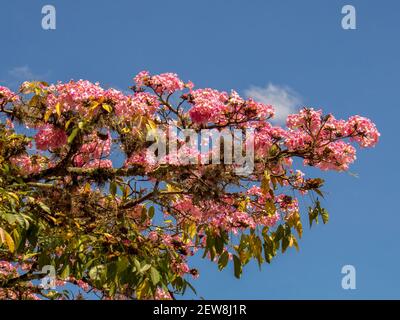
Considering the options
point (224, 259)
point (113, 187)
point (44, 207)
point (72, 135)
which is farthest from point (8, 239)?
point (224, 259)

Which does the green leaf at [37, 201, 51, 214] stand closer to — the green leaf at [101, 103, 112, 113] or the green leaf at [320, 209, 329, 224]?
the green leaf at [101, 103, 112, 113]

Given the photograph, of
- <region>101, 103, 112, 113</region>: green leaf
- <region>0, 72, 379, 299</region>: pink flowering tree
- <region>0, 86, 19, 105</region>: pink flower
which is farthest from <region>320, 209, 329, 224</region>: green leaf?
<region>0, 86, 19, 105</region>: pink flower

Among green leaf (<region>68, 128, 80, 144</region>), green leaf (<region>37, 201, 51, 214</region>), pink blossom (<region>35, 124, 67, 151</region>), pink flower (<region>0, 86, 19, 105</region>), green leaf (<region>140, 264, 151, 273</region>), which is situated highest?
pink flower (<region>0, 86, 19, 105</region>)

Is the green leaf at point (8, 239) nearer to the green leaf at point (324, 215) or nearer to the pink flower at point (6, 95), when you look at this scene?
the pink flower at point (6, 95)

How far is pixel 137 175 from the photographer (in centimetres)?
862

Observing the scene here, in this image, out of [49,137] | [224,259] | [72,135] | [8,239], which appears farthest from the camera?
[224,259]

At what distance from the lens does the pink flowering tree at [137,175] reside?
7.97m

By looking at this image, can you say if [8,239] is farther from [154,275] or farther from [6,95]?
[6,95]

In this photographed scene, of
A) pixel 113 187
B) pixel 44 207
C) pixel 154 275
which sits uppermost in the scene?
pixel 113 187

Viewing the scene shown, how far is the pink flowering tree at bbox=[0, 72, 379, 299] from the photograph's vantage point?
7.97 meters

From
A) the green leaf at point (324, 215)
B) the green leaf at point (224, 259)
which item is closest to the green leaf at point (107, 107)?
the green leaf at point (224, 259)

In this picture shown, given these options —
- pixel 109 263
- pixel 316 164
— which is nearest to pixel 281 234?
pixel 316 164

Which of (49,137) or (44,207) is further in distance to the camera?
(49,137)
